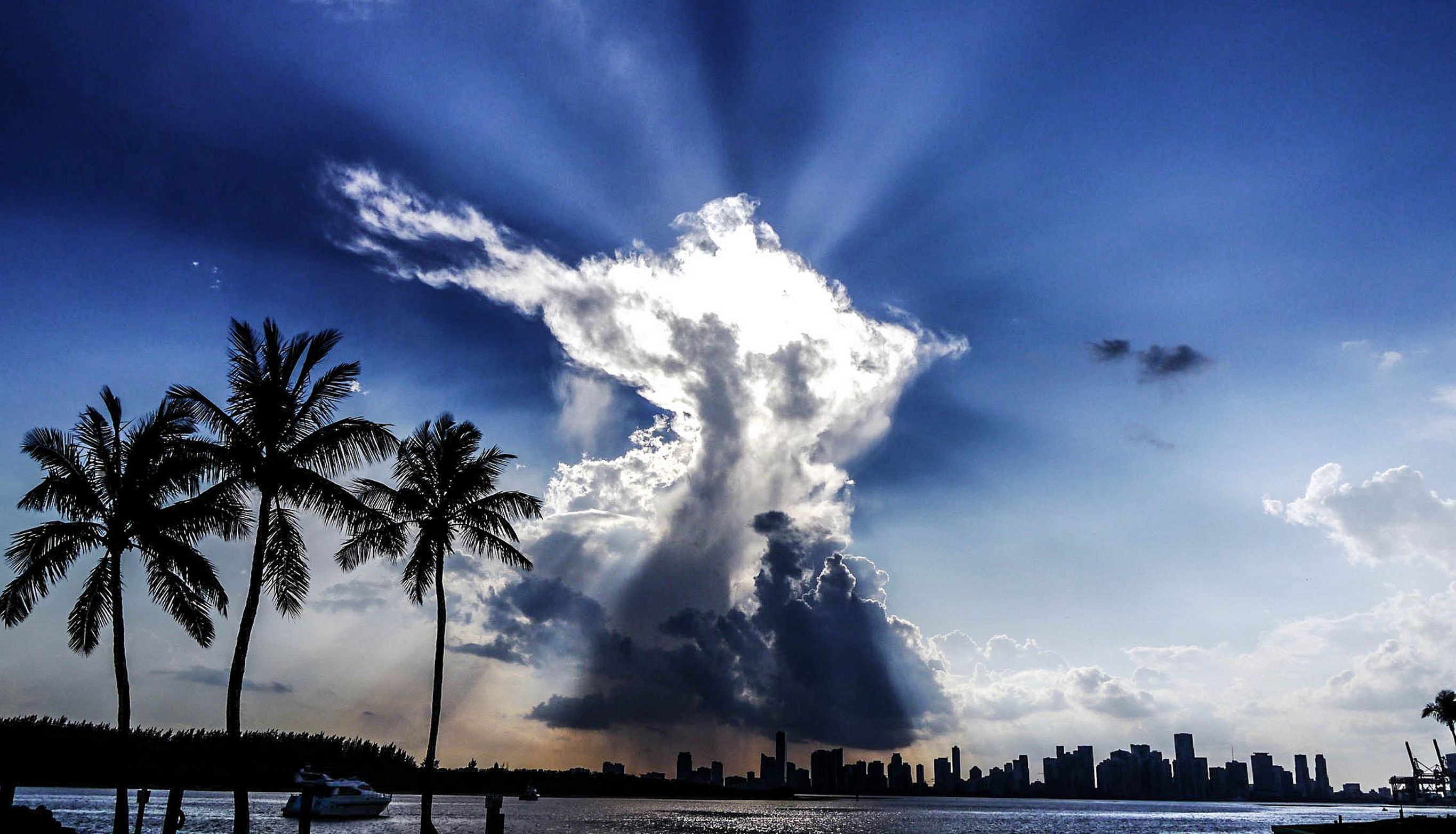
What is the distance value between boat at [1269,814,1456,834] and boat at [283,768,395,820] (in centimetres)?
9104

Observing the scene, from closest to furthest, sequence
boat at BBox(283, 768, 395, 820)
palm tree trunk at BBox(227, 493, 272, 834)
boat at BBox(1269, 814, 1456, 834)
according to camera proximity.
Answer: palm tree trunk at BBox(227, 493, 272, 834) → boat at BBox(1269, 814, 1456, 834) → boat at BBox(283, 768, 395, 820)

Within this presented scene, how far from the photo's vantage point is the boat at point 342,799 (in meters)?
102

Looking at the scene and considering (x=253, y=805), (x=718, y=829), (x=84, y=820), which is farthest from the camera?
(x=253, y=805)

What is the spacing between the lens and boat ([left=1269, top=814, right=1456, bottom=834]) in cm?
5894

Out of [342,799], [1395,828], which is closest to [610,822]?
[342,799]

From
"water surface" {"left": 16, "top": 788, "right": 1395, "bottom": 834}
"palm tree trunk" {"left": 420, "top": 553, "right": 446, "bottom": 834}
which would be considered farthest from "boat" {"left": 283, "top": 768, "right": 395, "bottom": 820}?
"palm tree trunk" {"left": 420, "top": 553, "right": 446, "bottom": 834}

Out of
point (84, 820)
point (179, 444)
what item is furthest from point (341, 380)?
point (84, 820)

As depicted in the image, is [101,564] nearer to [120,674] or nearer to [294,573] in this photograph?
[120,674]

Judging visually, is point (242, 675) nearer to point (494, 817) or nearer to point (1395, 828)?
point (494, 817)

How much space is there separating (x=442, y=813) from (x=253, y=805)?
40.8 metres

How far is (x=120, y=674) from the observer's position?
31.0m

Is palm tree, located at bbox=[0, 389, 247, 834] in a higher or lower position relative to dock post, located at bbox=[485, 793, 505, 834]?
higher

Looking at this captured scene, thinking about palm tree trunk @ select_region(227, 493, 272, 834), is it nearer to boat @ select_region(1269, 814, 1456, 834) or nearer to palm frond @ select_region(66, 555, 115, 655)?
palm frond @ select_region(66, 555, 115, 655)

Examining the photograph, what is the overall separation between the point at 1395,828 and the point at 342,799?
98.8 metres
